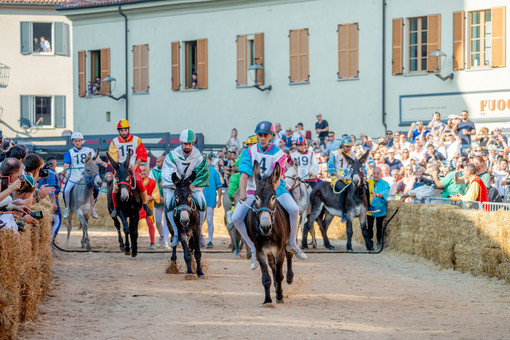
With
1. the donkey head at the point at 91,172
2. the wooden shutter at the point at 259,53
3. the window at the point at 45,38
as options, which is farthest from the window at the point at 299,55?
the window at the point at 45,38

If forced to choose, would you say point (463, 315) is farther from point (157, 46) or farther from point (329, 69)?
point (157, 46)

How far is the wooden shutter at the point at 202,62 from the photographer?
3594cm

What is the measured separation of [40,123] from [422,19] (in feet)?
82.6

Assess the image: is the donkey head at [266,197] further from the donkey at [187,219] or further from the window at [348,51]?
the window at [348,51]

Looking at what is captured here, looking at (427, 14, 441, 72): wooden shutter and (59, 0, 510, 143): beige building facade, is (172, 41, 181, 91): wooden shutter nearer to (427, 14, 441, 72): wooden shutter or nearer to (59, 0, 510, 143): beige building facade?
(59, 0, 510, 143): beige building facade

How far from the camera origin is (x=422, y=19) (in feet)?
100

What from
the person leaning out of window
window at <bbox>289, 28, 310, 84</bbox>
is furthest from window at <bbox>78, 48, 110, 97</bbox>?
the person leaning out of window

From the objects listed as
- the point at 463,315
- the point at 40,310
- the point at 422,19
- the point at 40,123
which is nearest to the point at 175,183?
Result: the point at 40,310

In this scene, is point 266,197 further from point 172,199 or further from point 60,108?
point 60,108

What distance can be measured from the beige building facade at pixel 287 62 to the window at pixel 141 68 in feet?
0.14

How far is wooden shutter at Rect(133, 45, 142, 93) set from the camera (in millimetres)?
37781

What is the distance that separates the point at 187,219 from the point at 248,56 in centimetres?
2192

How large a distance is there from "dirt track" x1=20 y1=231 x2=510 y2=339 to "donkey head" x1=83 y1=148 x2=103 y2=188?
313 centimetres

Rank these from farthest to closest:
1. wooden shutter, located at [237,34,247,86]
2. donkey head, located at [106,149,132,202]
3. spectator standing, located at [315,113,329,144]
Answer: wooden shutter, located at [237,34,247,86]
spectator standing, located at [315,113,329,144]
donkey head, located at [106,149,132,202]
